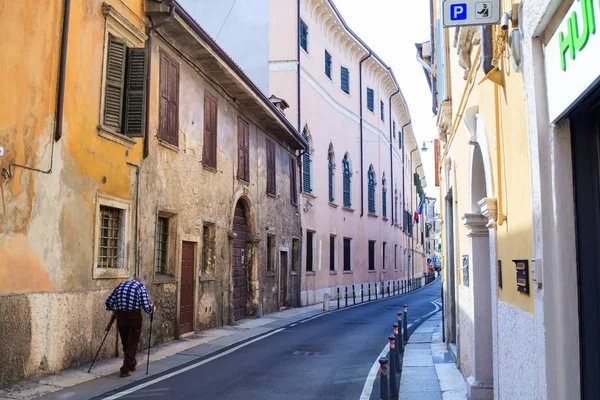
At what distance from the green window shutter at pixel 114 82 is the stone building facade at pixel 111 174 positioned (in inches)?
1.1

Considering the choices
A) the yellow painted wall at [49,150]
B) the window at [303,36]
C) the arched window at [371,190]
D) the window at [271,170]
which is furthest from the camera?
the arched window at [371,190]

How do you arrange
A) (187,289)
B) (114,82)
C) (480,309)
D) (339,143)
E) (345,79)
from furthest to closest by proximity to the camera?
(345,79) < (339,143) < (187,289) < (114,82) < (480,309)

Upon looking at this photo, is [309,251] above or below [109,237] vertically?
above

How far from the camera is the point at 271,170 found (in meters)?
22.0

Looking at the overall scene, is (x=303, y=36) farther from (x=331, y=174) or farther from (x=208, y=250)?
(x=208, y=250)

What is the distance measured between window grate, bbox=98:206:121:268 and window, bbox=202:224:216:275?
4314 mm

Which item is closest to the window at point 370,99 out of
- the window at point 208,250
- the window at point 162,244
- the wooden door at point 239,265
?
the wooden door at point 239,265

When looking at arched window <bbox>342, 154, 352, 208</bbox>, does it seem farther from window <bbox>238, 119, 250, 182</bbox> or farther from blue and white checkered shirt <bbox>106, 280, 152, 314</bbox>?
blue and white checkered shirt <bbox>106, 280, 152, 314</bbox>

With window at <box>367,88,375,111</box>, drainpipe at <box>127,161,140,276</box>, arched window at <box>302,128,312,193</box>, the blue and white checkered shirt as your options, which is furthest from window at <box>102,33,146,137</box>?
window at <box>367,88,375,111</box>

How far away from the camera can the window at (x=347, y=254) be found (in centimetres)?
3300

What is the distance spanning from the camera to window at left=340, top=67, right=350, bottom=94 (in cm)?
3355

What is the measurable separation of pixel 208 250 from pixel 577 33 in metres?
13.6

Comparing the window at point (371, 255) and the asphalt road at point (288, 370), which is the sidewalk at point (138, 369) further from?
the window at point (371, 255)

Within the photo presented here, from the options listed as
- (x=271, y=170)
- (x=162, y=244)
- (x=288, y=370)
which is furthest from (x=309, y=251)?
(x=288, y=370)
